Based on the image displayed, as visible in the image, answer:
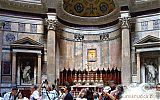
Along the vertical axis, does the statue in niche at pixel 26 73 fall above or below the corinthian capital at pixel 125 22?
below

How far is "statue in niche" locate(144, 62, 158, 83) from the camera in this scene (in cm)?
2256

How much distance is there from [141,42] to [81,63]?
630 cm

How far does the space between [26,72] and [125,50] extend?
7.79m

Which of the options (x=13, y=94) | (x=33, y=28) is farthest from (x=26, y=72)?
(x=13, y=94)

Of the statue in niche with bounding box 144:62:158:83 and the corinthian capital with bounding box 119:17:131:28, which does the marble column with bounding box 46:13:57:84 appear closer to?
the corinthian capital with bounding box 119:17:131:28

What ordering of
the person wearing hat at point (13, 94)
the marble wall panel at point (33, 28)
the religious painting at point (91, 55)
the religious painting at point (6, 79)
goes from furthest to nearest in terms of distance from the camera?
the religious painting at point (91, 55) < the marble wall panel at point (33, 28) < the religious painting at point (6, 79) < the person wearing hat at point (13, 94)

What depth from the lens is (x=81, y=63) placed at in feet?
88.6

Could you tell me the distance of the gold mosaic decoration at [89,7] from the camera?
2711 cm

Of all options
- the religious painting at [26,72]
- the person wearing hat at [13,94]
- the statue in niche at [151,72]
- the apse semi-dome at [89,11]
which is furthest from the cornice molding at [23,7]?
the person wearing hat at [13,94]

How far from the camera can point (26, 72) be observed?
2352cm

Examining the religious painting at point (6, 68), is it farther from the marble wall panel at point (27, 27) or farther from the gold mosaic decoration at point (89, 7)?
the gold mosaic decoration at point (89, 7)

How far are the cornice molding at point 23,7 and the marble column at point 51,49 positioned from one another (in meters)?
1.20

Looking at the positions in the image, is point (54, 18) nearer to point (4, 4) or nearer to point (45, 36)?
point (45, 36)

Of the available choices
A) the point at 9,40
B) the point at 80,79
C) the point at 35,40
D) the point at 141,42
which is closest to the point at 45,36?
the point at 35,40
